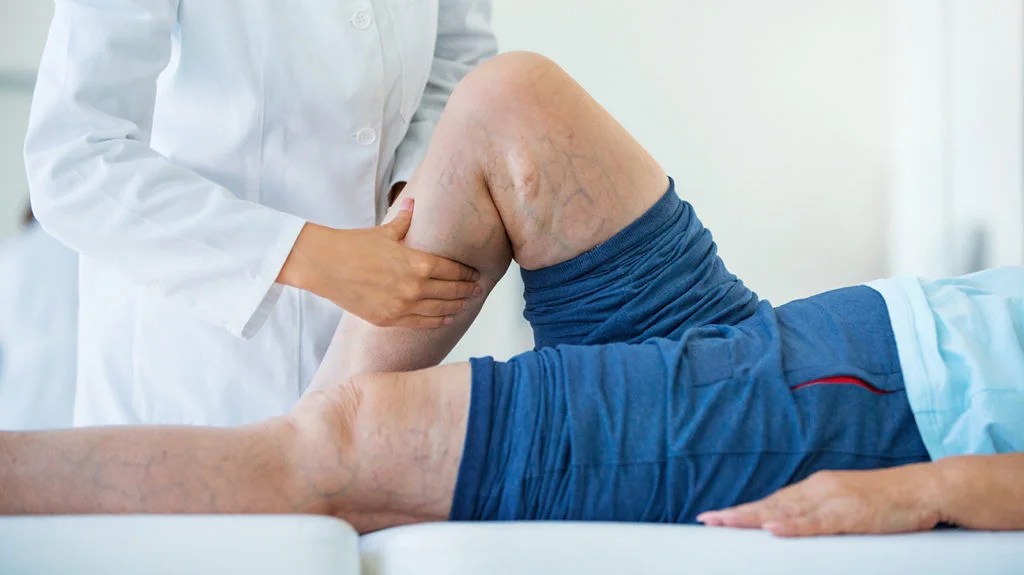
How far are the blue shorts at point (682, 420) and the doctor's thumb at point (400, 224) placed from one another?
0.82 feet

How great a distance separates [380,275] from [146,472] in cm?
35

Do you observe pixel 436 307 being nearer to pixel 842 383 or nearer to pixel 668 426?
pixel 668 426

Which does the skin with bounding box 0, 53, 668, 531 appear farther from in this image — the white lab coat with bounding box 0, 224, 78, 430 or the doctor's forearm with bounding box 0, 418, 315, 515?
the white lab coat with bounding box 0, 224, 78, 430

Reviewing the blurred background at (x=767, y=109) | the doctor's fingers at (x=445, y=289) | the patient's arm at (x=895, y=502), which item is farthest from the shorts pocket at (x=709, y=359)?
the blurred background at (x=767, y=109)

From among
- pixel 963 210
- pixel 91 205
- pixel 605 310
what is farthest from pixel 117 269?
pixel 963 210

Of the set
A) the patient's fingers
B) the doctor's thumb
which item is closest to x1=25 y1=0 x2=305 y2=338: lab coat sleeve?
the doctor's thumb

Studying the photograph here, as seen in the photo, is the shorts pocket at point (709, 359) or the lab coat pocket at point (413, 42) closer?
the shorts pocket at point (709, 359)

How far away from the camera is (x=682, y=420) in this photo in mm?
998

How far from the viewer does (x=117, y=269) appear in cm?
126

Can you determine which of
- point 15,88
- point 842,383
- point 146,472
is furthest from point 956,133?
point 15,88

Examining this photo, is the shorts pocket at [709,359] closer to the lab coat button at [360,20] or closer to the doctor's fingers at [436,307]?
the doctor's fingers at [436,307]

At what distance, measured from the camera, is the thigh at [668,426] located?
0.97 m

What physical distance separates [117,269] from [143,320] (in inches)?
4.9

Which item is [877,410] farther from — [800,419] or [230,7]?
[230,7]
